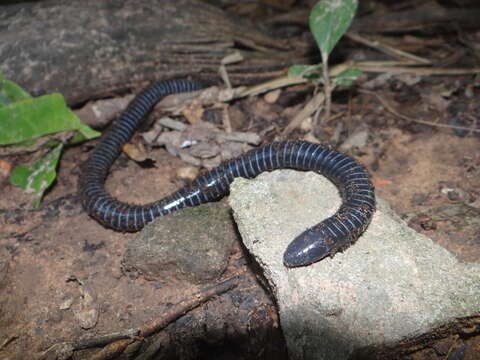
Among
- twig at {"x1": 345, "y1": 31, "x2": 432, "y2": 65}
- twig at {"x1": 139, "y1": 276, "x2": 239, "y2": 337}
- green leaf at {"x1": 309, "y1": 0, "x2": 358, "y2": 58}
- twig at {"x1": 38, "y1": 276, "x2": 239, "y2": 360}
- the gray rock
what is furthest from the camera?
twig at {"x1": 345, "y1": 31, "x2": 432, "y2": 65}

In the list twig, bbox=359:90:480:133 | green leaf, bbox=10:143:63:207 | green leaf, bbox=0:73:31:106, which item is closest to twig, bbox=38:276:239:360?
green leaf, bbox=10:143:63:207

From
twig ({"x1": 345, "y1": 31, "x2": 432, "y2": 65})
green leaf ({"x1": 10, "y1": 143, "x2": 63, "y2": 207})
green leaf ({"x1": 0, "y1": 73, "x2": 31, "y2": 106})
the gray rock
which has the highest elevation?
green leaf ({"x1": 0, "y1": 73, "x2": 31, "y2": 106})

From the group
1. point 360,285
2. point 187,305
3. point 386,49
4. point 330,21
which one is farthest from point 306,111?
point 187,305

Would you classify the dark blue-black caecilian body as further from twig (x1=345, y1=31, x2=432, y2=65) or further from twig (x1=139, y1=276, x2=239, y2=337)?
twig (x1=345, y1=31, x2=432, y2=65)

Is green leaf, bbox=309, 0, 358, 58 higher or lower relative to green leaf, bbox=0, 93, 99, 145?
higher

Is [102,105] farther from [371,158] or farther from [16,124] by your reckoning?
[371,158]

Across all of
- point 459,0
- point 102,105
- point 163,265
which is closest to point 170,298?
point 163,265

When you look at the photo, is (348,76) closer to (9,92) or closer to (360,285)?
(360,285)

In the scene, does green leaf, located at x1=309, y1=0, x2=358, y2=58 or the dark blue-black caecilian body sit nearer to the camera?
the dark blue-black caecilian body
